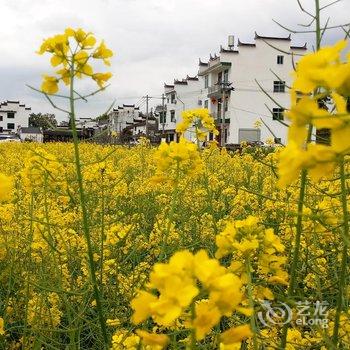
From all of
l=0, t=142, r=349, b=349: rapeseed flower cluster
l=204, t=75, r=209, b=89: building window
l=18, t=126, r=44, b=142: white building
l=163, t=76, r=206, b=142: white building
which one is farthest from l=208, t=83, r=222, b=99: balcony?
l=0, t=142, r=349, b=349: rapeseed flower cluster

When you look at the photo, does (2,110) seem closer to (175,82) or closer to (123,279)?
(175,82)

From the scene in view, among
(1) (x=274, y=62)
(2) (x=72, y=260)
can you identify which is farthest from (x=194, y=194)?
(1) (x=274, y=62)

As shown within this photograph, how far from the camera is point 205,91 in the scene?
4044 cm

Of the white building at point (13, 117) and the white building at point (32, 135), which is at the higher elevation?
the white building at point (13, 117)

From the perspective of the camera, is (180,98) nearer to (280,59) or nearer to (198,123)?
(280,59)

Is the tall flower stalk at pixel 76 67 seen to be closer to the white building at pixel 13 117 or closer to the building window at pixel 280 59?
the building window at pixel 280 59

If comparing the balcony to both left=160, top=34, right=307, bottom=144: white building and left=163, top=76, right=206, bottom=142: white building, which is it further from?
left=163, top=76, right=206, bottom=142: white building

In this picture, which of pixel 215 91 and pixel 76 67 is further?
pixel 215 91

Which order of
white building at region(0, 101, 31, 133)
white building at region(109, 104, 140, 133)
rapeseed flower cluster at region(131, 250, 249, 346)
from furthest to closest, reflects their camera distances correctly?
1. white building at region(0, 101, 31, 133)
2. white building at region(109, 104, 140, 133)
3. rapeseed flower cluster at region(131, 250, 249, 346)

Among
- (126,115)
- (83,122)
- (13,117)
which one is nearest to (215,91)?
(126,115)

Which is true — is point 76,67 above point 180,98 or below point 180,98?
below

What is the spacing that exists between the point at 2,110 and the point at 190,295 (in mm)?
77625

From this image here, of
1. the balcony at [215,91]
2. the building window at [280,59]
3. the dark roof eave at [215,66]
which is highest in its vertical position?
the building window at [280,59]

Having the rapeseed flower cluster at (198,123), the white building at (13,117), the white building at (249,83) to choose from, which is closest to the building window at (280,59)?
the white building at (249,83)
